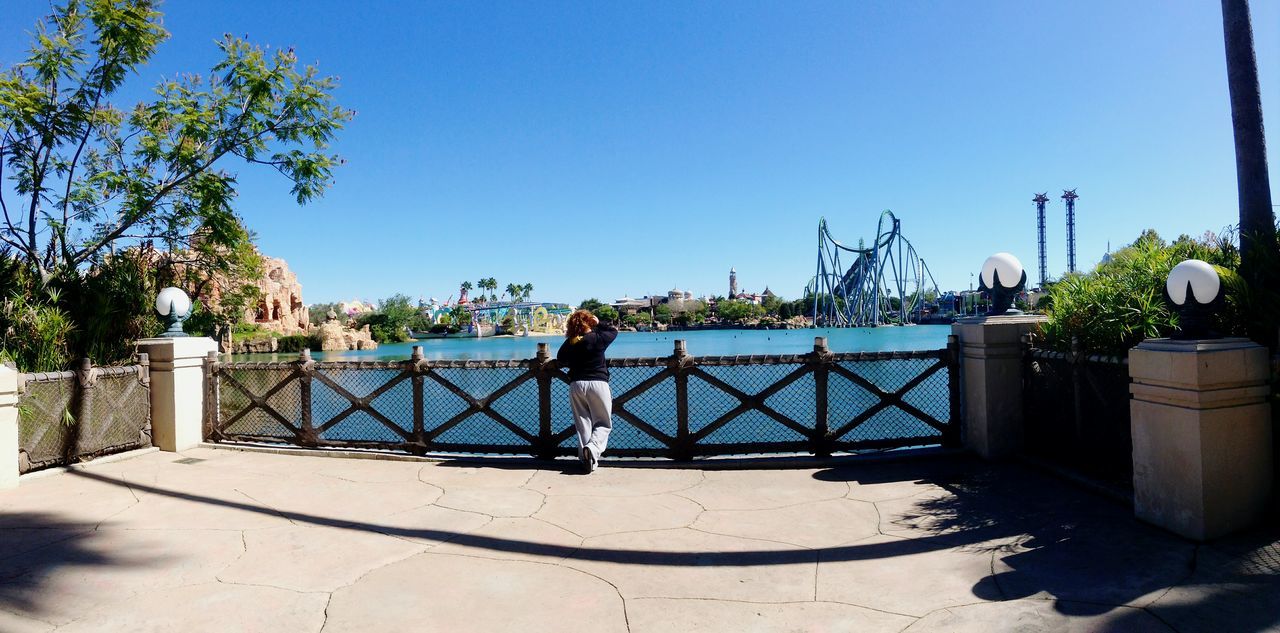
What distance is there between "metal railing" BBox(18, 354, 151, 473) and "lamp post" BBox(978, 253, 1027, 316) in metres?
10.2

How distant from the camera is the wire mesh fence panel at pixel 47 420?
6.54 meters

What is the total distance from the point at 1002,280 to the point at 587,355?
179 inches

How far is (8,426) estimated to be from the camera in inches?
237

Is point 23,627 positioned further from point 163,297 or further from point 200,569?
point 163,297

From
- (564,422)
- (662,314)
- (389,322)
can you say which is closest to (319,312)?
(389,322)

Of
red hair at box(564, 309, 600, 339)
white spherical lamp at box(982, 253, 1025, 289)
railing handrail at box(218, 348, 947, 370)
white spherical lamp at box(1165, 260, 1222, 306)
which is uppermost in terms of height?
white spherical lamp at box(982, 253, 1025, 289)

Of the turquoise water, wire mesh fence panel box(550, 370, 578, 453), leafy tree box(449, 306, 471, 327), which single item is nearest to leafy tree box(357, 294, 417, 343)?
the turquoise water

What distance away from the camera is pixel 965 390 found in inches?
274

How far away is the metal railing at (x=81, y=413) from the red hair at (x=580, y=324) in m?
5.57

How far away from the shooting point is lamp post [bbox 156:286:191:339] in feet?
26.5

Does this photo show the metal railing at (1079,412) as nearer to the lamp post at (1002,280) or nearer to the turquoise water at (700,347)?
the lamp post at (1002,280)

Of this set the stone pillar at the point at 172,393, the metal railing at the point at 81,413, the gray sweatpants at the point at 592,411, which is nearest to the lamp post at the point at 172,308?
the stone pillar at the point at 172,393

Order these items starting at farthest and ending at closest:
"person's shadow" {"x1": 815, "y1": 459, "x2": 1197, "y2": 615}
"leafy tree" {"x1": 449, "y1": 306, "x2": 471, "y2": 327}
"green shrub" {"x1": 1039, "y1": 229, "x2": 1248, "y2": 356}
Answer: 1. "leafy tree" {"x1": 449, "y1": 306, "x2": 471, "y2": 327}
2. "green shrub" {"x1": 1039, "y1": 229, "x2": 1248, "y2": 356}
3. "person's shadow" {"x1": 815, "y1": 459, "x2": 1197, "y2": 615}

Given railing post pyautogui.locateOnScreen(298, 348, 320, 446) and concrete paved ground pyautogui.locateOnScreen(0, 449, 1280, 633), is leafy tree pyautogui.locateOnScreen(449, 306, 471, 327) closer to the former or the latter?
railing post pyautogui.locateOnScreen(298, 348, 320, 446)
